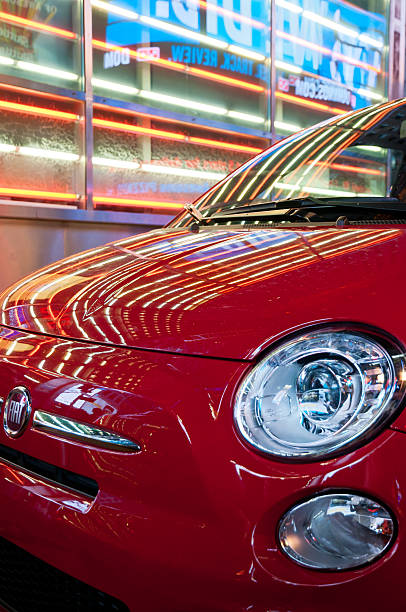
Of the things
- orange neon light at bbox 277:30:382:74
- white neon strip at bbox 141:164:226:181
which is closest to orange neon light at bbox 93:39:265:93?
orange neon light at bbox 277:30:382:74

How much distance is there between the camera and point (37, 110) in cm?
614

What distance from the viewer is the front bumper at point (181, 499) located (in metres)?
1.01

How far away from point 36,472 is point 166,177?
635 centimetres

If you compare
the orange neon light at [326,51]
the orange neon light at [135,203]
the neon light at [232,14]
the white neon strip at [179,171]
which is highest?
the neon light at [232,14]

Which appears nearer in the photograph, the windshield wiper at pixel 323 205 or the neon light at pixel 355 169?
the windshield wiper at pixel 323 205

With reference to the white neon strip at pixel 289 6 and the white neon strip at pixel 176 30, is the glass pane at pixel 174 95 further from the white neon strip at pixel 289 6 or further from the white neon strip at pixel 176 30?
the white neon strip at pixel 289 6

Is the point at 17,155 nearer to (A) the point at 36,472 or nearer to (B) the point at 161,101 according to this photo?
(B) the point at 161,101

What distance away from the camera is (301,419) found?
1.10m

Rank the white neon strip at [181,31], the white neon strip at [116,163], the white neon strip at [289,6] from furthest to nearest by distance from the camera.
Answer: the white neon strip at [289,6], the white neon strip at [181,31], the white neon strip at [116,163]

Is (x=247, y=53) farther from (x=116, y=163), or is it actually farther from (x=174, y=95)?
(x=116, y=163)

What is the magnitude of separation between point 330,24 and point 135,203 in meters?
4.08

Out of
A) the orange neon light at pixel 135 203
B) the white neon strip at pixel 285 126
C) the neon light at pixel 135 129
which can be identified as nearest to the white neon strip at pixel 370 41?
the white neon strip at pixel 285 126

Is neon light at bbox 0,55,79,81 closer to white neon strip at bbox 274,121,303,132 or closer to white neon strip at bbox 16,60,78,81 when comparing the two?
white neon strip at bbox 16,60,78,81

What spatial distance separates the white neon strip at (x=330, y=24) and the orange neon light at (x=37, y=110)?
3.47 m
